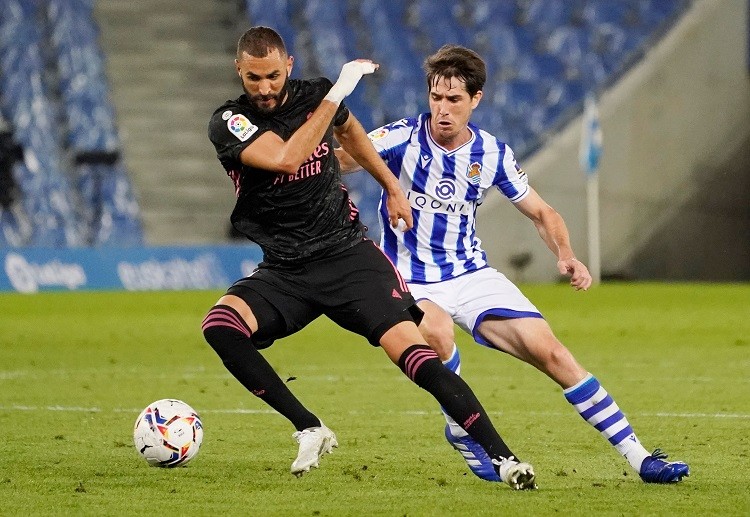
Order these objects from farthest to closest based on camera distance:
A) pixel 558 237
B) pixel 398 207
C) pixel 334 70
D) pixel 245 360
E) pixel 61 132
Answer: pixel 334 70, pixel 61 132, pixel 558 237, pixel 398 207, pixel 245 360

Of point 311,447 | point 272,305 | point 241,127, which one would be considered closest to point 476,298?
point 272,305

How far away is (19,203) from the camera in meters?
22.2

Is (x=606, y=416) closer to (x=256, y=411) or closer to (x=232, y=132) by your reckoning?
(x=232, y=132)

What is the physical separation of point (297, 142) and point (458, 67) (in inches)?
40.1

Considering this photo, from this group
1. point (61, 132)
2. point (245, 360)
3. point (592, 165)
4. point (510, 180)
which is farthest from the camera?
point (61, 132)

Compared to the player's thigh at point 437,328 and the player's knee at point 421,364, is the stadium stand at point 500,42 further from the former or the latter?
the player's knee at point 421,364

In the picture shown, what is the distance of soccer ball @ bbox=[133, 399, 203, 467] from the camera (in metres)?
5.62

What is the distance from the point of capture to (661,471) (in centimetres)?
527

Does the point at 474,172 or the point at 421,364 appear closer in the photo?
the point at 421,364

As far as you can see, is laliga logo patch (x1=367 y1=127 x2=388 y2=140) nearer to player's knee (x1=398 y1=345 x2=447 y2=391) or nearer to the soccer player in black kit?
the soccer player in black kit

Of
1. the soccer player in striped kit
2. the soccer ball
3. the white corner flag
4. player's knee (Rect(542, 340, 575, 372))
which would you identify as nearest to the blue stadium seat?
the white corner flag

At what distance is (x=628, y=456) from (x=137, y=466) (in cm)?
206

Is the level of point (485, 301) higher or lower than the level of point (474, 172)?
lower

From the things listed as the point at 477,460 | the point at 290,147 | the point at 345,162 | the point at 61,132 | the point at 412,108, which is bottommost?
the point at 61,132
